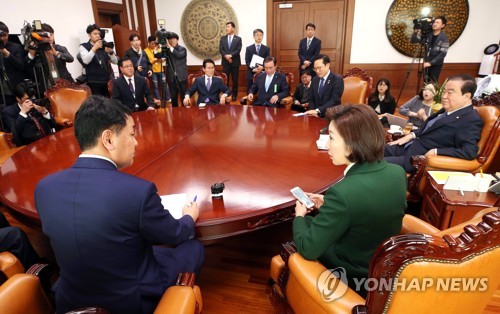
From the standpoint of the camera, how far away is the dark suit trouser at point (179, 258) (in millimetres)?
1172

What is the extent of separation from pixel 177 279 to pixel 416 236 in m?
0.80

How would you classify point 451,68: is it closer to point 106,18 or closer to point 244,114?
point 244,114

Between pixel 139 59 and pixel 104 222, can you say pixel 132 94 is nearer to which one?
pixel 139 59

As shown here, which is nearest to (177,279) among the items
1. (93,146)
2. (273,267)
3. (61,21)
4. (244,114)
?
(273,267)

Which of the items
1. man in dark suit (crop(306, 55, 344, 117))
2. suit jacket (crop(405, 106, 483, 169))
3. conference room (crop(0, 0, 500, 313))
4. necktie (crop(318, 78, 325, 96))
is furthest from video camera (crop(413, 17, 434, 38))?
suit jacket (crop(405, 106, 483, 169))

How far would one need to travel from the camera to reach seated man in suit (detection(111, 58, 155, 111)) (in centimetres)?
365

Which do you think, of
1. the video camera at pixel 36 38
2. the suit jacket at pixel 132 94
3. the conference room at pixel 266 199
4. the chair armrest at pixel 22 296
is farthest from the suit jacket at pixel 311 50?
the chair armrest at pixel 22 296

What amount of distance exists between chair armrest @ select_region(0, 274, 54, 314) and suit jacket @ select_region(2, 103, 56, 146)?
2.33m

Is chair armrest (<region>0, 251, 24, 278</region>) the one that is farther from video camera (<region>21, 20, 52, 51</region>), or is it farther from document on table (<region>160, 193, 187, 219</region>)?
video camera (<region>21, 20, 52, 51</region>)

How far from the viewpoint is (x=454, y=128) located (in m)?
2.10

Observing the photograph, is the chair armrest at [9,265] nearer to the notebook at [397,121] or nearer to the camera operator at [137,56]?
the notebook at [397,121]

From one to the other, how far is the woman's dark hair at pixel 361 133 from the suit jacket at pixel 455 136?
53.6 inches

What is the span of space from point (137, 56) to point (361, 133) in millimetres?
5203

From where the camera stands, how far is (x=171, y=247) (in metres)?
1.31
